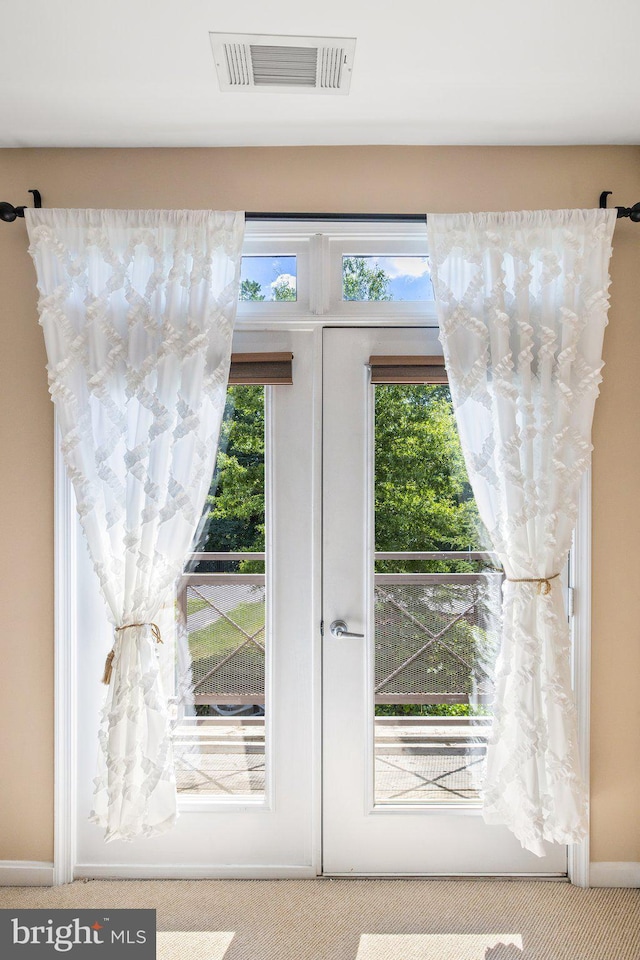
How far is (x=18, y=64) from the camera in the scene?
173cm

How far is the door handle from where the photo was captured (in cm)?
223

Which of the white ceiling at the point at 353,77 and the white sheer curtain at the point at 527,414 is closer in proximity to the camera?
the white ceiling at the point at 353,77

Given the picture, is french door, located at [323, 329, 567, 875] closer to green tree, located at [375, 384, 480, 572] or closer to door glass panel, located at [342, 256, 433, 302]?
green tree, located at [375, 384, 480, 572]

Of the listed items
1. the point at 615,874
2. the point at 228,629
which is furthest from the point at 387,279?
the point at 615,874

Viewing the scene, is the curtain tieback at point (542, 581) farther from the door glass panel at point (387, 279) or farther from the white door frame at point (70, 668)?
the door glass panel at point (387, 279)

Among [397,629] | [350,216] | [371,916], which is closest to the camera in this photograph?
[371,916]

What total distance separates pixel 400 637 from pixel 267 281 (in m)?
1.41

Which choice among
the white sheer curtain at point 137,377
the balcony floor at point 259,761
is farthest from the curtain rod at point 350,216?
the balcony floor at point 259,761

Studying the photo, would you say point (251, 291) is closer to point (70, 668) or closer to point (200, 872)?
point (70, 668)

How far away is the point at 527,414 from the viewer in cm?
206

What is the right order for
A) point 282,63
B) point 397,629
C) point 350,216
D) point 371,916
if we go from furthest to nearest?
point 397,629
point 350,216
point 371,916
point 282,63

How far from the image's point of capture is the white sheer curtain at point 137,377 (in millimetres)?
2066

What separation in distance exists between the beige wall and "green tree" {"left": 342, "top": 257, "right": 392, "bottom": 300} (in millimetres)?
206

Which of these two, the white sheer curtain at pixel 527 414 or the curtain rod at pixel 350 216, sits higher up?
the curtain rod at pixel 350 216
